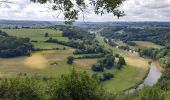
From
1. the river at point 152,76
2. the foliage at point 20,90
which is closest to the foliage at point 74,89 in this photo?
the foliage at point 20,90

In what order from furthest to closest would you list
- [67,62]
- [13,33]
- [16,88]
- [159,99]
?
[13,33]
[67,62]
[159,99]
[16,88]

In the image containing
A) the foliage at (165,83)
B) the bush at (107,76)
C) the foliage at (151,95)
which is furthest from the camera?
the bush at (107,76)

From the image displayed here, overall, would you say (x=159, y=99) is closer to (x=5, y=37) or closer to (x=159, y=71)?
(x=159, y=71)

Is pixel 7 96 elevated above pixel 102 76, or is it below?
above

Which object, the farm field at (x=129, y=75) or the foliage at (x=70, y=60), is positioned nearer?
the farm field at (x=129, y=75)

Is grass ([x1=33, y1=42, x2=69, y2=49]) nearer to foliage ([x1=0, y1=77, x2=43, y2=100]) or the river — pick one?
the river

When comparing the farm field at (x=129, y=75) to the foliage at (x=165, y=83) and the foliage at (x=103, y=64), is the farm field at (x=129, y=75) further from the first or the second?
the foliage at (x=165, y=83)

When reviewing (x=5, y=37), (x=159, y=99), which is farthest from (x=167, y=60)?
(x=159, y=99)

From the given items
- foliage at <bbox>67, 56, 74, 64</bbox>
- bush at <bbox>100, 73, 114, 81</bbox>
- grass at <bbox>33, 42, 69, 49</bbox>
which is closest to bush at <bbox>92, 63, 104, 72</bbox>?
foliage at <bbox>67, 56, 74, 64</bbox>
